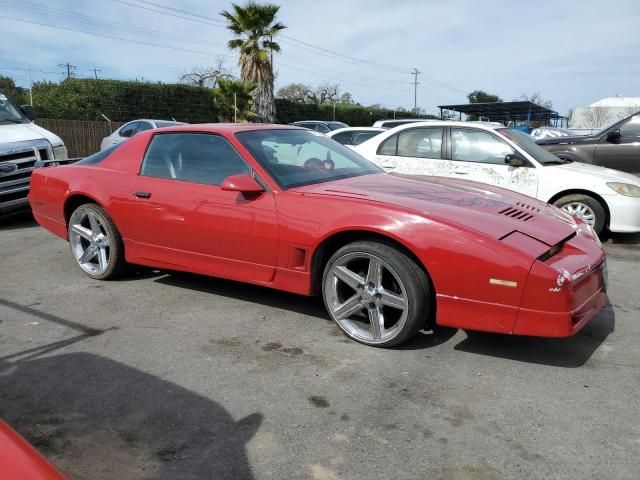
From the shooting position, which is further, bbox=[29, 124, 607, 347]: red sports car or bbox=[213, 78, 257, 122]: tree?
bbox=[213, 78, 257, 122]: tree

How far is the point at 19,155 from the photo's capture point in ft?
24.2

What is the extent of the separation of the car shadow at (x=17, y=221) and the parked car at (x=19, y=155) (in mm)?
287

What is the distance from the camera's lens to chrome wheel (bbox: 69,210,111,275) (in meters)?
4.80

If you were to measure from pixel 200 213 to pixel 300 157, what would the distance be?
2.90 feet

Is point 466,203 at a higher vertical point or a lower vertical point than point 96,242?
higher

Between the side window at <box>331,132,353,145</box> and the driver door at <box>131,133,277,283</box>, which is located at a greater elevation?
the side window at <box>331,132,353,145</box>

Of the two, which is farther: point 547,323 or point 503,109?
point 503,109

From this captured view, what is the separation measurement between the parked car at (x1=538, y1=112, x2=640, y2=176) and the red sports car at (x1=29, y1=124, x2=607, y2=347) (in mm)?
5361

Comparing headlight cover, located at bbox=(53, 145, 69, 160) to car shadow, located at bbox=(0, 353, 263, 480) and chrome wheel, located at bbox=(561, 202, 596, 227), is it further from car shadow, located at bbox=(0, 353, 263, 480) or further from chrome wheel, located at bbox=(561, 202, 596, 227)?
chrome wheel, located at bbox=(561, 202, 596, 227)

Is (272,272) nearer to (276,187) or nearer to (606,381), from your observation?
(276,187)

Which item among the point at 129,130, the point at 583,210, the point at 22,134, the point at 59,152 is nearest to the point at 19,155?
the point at 22,134

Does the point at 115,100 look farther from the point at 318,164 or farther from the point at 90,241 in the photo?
the point at 318,164

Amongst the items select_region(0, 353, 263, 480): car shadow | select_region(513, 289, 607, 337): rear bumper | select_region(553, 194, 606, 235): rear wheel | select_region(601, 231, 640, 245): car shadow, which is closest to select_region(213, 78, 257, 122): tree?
select_region(601, 231, 640, 245): car shadow

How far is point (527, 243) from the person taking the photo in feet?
10.2
